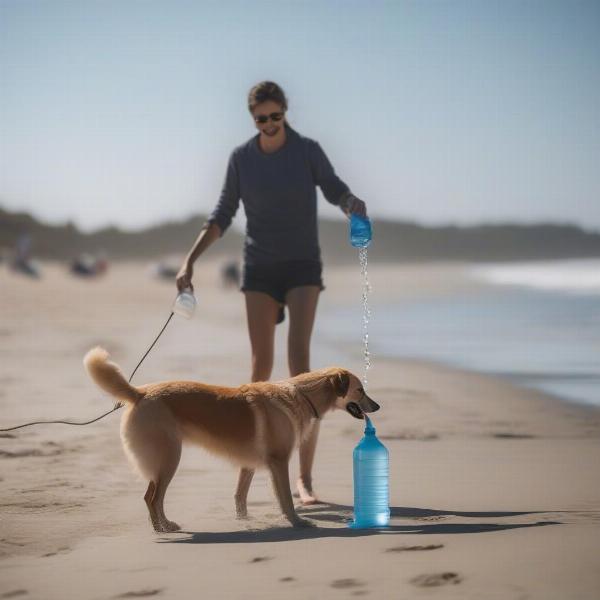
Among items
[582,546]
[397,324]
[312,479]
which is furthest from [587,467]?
[397,324]

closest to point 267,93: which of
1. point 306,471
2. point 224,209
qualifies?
point 224,209

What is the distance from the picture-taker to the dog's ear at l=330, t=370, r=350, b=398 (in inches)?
210

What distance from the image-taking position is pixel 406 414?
8797 mm

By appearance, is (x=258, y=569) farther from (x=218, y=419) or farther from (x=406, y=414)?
(x=406, y=414)

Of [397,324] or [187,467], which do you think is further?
[397,324]

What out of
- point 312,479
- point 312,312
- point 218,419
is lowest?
point 312,479

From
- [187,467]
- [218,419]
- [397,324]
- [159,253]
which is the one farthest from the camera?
[159,253]

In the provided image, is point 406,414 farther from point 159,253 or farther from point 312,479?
point 159,253

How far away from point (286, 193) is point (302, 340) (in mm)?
898

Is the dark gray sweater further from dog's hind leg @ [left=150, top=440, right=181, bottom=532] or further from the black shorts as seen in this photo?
dog's hind leg @ [left=150, top=440, right=181, bottom=532]

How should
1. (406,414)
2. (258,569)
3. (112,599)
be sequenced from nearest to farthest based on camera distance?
(112,599), (258,569), (406,414)

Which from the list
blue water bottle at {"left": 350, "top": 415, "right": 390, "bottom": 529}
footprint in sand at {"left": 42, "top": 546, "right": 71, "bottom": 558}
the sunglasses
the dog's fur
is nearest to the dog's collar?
the dog's fur

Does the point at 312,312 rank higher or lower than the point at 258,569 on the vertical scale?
higher

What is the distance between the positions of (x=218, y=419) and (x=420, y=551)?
134 cm
